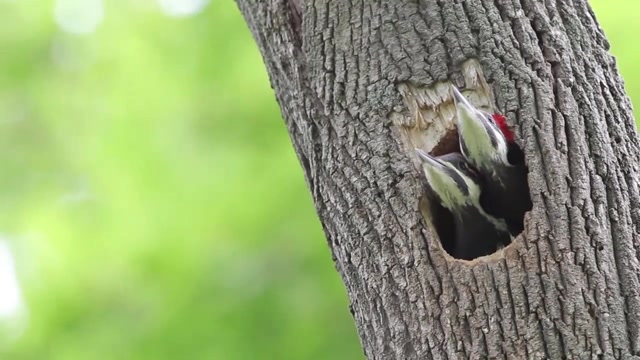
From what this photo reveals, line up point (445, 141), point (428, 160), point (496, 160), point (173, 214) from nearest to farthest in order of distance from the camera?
point (428, 160), point (496, 160), point (445, 141), point (173, 214)

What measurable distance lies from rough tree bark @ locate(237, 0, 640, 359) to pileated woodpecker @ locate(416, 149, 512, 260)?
0.10m

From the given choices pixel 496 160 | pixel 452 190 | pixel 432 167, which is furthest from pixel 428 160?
pixel 496 160

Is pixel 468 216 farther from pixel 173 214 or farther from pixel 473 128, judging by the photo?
pixel 173 214

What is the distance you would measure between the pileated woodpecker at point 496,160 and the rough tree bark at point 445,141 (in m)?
0.07

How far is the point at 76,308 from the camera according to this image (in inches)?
195

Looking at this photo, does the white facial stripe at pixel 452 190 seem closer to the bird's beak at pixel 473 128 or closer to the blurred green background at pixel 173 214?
the bird's beak at pixel 473 128

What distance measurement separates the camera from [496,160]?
2.30 m

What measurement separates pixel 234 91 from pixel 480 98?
3005 mm

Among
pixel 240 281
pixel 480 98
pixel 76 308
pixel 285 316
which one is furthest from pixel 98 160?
pixel 480 98

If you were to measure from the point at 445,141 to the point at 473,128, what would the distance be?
0.71 ft

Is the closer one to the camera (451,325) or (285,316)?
(451,325)

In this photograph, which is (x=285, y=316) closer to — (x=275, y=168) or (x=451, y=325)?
(x=275, y=168)

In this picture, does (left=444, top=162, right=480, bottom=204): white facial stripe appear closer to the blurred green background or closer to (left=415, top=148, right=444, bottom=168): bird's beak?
(left=415, top=148, right=444, bottom=168): bird's beak

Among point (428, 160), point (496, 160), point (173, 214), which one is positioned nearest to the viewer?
point (428, 160)
